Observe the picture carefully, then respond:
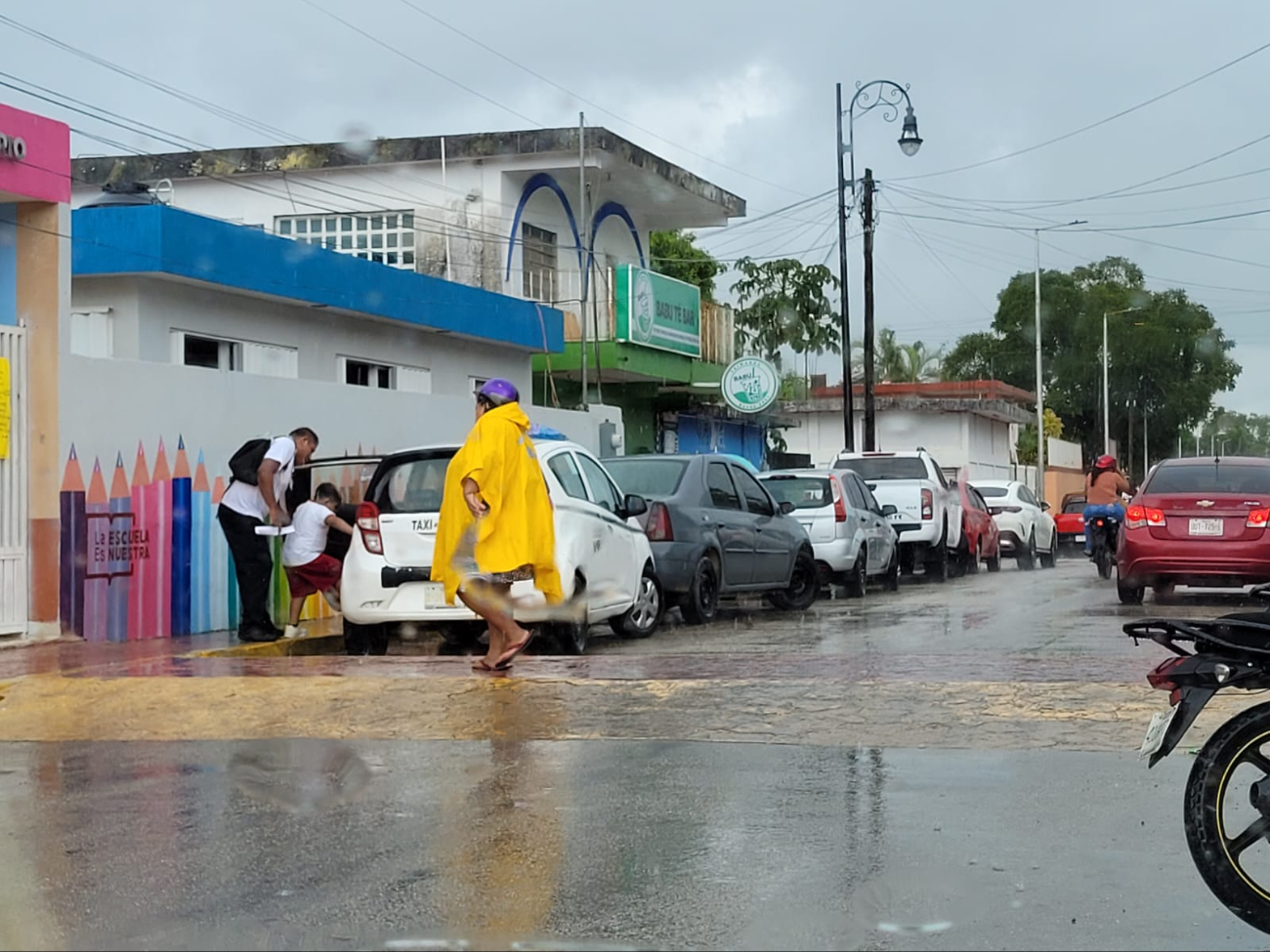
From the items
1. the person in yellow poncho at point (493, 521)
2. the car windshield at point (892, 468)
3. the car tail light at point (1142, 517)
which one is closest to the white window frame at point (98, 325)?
the person in yellow poncho at point (493, 521)

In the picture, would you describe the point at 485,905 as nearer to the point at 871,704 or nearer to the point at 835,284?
the point at 871,704

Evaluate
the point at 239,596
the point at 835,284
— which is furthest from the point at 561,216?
the point at 239,596

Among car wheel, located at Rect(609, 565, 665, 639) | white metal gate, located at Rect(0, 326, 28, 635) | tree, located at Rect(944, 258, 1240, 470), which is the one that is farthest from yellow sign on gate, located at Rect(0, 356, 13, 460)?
tree, located at Rect(944, 258, 1240, 470)

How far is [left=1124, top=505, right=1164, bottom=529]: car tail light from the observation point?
16.1 meters

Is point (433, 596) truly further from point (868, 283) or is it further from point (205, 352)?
point (868, 283)

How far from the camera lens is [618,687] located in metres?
9.24

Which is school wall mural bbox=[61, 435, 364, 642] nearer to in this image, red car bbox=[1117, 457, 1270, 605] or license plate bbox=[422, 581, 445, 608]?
license plate bbox=[422, 581, 445, 608]

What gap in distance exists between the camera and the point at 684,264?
44500 mm

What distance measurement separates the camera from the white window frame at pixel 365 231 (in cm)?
2892

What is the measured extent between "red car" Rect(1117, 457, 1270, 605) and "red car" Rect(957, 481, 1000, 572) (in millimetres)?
9607

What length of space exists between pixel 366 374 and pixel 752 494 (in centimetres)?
714

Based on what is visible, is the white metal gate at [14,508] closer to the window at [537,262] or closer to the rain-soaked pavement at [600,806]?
the rain-soaked pavement at [600,806]

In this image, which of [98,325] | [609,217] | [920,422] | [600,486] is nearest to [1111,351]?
[920,422]

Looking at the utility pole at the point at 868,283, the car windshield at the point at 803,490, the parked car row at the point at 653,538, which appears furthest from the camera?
the utility pole at the point at 868,283
